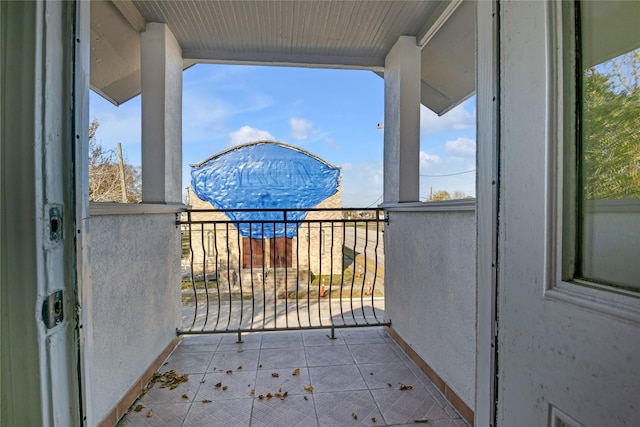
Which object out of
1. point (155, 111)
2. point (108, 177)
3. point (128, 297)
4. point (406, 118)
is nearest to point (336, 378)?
point (128, 297)

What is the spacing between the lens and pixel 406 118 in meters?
2.54

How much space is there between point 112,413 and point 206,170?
234 centimetres

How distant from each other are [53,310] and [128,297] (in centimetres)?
154

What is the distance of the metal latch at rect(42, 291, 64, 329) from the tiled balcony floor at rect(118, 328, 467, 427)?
1.49 meters

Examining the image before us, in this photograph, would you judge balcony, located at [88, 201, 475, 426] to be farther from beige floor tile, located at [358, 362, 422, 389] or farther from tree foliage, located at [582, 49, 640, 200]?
tree foliage, located at [582, 49, 640, 200]

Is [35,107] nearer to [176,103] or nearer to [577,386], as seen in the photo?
[577,386]

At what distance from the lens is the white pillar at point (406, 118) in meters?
2.50

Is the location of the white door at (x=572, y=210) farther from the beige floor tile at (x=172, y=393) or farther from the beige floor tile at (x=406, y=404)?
the beige floor tile at (x=172, y=393)

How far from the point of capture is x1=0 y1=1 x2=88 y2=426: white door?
0.44 meters

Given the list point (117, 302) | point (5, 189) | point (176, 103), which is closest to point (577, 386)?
point (5, 189)

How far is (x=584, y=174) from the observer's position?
522 millimetres

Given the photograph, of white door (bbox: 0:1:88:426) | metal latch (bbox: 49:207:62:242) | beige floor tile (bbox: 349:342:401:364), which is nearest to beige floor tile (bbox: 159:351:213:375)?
beige floor tile (bbox: 349:342:401:364)

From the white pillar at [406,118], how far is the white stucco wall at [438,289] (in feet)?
0.90

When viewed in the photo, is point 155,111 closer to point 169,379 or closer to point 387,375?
point 169,379
